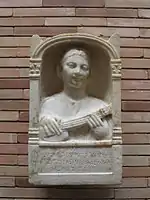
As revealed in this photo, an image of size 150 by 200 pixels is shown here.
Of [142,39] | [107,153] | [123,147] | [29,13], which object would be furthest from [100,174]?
[29,13]

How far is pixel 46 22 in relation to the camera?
73.9 inches

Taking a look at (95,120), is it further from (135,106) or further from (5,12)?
(5,12)

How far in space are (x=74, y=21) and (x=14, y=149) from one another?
0.53 m

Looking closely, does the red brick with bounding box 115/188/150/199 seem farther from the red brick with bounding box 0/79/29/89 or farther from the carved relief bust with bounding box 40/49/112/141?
the red brick with bounding box 0/79/29/89

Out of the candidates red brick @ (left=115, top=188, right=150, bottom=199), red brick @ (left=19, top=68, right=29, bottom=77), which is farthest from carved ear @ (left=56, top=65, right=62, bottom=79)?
red brick @ (left=115, top=188, right=150, bottom=199)

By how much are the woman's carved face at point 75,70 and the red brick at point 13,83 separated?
0.21 m

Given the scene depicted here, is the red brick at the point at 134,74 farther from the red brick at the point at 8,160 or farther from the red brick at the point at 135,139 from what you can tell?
the red brick at the point at 8,160

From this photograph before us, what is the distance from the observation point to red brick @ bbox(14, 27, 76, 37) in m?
1.87

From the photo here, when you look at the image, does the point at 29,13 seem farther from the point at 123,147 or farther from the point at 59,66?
the point at 123,147

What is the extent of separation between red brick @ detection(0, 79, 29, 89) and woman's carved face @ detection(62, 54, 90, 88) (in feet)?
0.67

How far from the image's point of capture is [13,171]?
5.92 ft

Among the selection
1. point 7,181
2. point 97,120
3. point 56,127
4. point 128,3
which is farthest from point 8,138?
point 128,3

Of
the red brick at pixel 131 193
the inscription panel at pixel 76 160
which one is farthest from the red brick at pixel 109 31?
the red brick at pixel 131 193

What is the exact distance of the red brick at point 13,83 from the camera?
1.85 m
